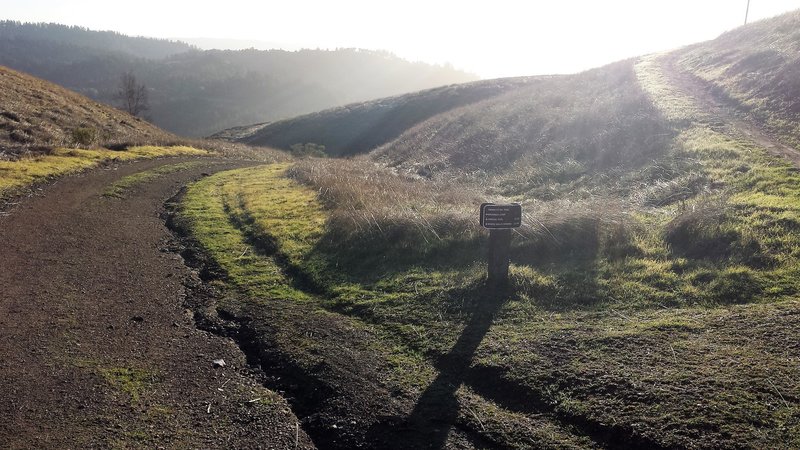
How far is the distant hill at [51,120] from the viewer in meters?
26.9

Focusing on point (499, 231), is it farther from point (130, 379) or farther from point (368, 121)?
point (368, 121)

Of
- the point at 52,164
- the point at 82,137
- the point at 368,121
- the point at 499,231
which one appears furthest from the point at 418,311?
the point at 368,121

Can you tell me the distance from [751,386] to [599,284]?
9.44 ft

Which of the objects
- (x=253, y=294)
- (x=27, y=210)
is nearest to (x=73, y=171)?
(x=27, y=210)

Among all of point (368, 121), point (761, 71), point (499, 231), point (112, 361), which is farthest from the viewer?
point (368, 121)

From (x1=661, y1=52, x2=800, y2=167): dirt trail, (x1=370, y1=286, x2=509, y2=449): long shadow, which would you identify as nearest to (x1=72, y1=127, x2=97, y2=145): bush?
(x1=370, y1=286, x2=509, y2=449): long shadow

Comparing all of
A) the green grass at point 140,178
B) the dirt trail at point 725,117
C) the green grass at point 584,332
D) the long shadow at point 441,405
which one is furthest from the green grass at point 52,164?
the dirt trail at point 725,117

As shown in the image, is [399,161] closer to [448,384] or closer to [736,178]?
[736,178]

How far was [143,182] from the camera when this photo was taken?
19.6 meters

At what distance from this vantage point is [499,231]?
323 inches

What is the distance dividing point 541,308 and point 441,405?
8.41 ft

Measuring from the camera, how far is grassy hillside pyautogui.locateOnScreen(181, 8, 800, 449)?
490cm

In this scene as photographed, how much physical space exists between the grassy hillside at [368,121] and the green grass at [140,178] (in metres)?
35.2

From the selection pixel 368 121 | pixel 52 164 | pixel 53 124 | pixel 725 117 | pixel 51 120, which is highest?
pixel 725 117
